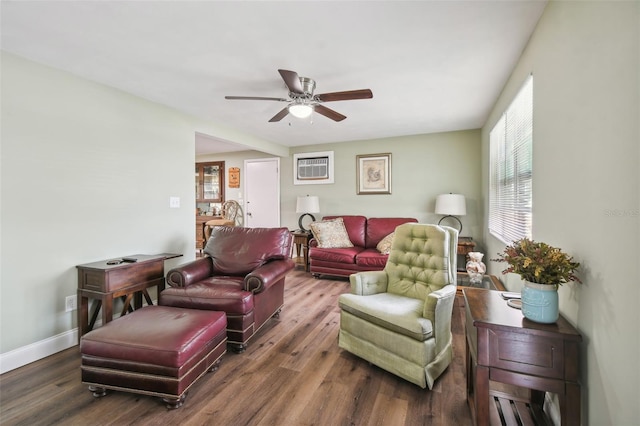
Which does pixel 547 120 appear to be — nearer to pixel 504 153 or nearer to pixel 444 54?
pixel 444 54

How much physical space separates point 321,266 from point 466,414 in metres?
3.07

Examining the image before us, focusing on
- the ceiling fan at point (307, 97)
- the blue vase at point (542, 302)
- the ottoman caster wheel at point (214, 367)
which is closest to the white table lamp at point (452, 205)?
the ceiling fan at point (307, 97)

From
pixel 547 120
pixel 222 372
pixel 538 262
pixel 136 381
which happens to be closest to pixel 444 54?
pixel 547 120

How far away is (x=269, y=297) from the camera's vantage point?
274cm

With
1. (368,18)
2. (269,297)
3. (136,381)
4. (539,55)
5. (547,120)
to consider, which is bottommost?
(136,381)

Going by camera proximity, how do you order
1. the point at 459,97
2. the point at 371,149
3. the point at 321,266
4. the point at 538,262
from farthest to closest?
the point at 371,149
the point at 321,266
the point at 459,97
the point at 538,262

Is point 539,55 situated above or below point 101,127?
above

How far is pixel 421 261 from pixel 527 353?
1.15m

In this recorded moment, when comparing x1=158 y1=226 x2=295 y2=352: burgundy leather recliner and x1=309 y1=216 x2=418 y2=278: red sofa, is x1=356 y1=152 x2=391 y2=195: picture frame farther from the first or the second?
x1=158 y1=226 x2=295 y2=352: burgundy leather recliner

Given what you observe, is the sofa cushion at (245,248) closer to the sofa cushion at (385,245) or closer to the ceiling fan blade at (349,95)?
the ceiling fan blade at (349,95)

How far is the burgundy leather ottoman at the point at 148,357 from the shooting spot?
1665 mm

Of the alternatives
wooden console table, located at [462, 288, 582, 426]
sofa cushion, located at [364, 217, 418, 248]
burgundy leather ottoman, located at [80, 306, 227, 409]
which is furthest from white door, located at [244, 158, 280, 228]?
wooden console table, located at [462, 288, 582, 426]

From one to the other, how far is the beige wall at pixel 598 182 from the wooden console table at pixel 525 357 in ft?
0.24

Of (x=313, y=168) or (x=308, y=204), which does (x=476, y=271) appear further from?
(x=313, y=168)
